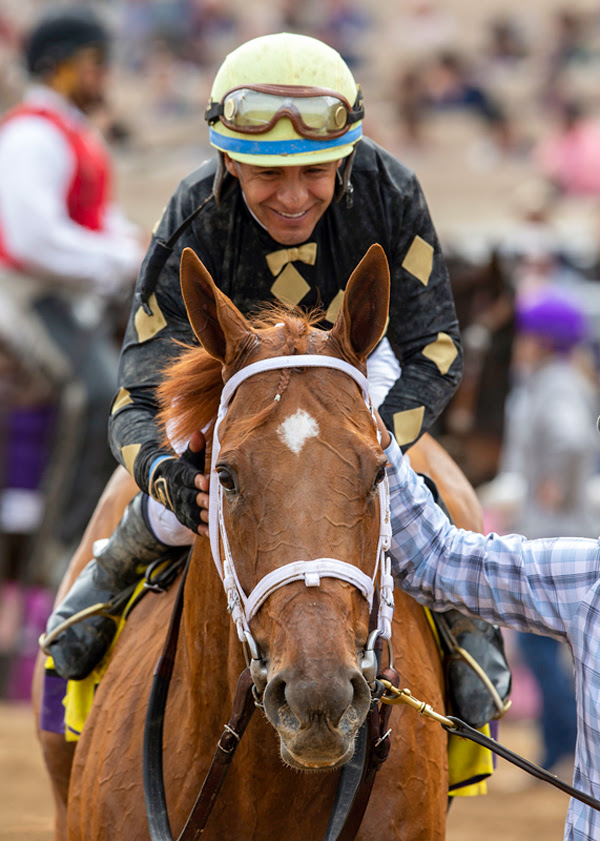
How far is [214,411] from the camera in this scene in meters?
2.83

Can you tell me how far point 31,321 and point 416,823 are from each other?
557cm

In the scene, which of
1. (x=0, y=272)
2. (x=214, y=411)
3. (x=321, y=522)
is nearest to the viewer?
(x=321, y=522)

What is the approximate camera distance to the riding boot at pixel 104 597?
11.4 feet

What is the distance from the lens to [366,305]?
2.74m

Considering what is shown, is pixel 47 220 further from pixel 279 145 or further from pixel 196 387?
pixel 196 387

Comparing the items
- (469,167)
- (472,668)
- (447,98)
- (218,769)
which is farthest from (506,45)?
(218,769)

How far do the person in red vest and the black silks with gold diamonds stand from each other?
14.4ft

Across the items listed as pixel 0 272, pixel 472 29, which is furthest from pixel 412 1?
pixel 0 272

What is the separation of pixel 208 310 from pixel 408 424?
74 cm

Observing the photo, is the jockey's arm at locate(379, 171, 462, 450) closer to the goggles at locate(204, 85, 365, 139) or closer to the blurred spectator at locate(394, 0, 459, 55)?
the goggles at locate(204, 85, 365, 139)

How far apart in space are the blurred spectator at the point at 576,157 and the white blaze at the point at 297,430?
45.7ft

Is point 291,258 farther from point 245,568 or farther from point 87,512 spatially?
point 87,512

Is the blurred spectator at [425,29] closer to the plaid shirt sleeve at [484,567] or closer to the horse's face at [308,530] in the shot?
the plaid shirt sleeve at [484,567]

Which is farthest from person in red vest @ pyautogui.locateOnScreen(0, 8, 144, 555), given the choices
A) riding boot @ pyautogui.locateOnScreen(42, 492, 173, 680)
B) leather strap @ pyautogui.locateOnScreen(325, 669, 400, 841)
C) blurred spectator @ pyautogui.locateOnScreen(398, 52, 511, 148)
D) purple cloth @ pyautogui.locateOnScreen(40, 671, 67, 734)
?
blurred spectator @ pyautogui.locateOnScreen(398, 52, 511, 148)
